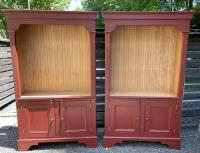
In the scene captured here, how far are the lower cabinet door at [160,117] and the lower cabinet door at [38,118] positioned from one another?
142cm

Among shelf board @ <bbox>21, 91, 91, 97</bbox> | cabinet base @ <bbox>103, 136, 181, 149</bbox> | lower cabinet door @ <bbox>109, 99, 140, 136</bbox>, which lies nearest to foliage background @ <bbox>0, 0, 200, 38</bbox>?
shelf board @ <bbox>21, 91, 91, 97</bbox>

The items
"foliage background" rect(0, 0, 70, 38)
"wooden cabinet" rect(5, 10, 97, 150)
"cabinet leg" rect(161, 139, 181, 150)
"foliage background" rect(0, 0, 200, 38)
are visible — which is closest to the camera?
"wooden cabinet" rect(5, 10, 97, 150)

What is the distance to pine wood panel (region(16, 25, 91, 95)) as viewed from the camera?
3.56 m

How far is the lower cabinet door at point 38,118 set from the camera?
3371 mm

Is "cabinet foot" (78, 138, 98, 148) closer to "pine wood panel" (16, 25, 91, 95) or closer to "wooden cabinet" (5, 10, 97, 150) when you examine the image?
"wooden cabinet" (5, 10, 97, 150)

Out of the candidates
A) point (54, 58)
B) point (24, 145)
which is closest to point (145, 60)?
A: point (54, 58)

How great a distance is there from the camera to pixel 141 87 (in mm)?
3799

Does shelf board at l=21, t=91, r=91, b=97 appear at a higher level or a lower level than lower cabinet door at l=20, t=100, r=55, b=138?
higher

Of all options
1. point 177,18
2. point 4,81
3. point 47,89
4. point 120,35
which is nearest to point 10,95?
point 4,81

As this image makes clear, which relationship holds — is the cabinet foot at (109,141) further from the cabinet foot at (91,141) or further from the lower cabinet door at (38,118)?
the lower cabinet door at (38,118)

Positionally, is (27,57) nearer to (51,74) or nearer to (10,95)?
(51,74)

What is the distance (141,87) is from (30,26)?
78.5 inches

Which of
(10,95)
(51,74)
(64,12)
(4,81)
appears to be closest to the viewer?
(64,12)

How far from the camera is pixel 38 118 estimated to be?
3424 mm
